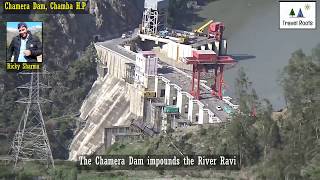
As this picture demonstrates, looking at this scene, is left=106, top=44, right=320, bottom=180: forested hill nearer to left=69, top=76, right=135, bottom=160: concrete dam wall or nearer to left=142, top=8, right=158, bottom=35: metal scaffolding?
left=69, top=76, right=135, bottom=160: concrete dam wall

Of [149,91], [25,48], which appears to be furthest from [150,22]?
[25,48]

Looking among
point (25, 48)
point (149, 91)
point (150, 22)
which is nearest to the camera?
point (25, 48)

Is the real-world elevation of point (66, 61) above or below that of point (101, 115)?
above

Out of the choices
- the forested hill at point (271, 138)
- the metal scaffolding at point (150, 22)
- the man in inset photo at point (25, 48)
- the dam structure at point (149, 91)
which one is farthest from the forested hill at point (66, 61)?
the man in inset photo at point (25, 48)

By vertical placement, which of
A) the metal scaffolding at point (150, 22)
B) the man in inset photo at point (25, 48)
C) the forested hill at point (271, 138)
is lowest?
the forested hill at point (271, 138)

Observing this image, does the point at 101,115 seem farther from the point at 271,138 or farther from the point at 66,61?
the point at 271,138

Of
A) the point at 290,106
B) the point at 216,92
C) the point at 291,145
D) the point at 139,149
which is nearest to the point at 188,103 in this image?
the point at 216,92

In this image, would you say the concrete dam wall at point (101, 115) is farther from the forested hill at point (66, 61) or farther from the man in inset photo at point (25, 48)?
the man in inset photo at point (25, 48)
